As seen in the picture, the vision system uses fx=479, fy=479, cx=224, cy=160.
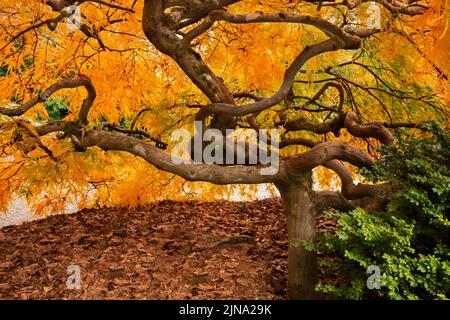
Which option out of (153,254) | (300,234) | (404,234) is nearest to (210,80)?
(300,234)

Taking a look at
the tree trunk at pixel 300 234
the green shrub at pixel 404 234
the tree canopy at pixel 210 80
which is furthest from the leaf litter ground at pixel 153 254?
the green shrub at pixel 404 234

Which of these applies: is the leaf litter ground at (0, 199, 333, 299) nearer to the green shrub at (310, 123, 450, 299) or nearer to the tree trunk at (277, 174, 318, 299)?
the tree trunk at (277, 174, 318, 299)

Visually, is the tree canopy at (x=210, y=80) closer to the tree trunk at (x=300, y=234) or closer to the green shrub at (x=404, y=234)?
the tree trunk at (x=300, y=234)

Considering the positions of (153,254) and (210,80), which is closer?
(210,80)

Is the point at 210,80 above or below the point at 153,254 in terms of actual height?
above

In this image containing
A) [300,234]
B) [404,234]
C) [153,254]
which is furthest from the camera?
[153,254]

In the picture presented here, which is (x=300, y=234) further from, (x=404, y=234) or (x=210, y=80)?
(x=210, y=80)

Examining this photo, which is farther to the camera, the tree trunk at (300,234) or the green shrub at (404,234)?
the tree trunk at (300,234)

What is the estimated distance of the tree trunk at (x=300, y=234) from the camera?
282cm

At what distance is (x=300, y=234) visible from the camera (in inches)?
114

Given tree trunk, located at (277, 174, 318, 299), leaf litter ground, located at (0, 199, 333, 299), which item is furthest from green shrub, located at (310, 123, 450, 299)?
leaf litter ground, located at (0, 199, 333, 299)

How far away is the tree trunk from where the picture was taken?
282cm

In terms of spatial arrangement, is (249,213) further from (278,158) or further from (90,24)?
(90,24)

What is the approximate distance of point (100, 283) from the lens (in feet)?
9.74
